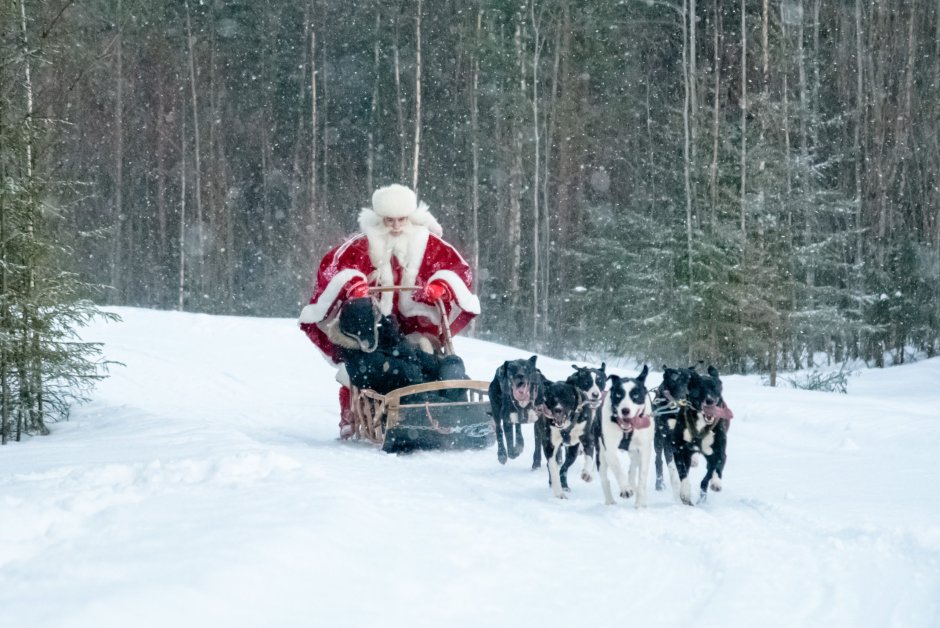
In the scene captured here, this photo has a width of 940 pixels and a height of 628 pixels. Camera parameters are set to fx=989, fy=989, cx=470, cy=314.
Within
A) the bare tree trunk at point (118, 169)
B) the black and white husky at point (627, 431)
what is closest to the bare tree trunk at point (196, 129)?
the bare tree trunk at point (118, 169)

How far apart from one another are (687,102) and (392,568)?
1437cm

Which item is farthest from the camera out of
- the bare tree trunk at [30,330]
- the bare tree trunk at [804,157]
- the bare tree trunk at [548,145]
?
the bare tree trunk at [548,145]

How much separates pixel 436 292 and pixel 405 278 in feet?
1.66

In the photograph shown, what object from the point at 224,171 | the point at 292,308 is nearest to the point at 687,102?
the point at 292,308

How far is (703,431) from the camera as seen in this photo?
208 inches

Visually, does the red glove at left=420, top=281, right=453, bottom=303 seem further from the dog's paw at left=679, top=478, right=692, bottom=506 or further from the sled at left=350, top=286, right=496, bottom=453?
the dog's paw at left=679, top=478, right=692, bottom=506

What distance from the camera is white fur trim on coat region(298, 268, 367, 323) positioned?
8.07 m

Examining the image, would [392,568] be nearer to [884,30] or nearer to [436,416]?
[436,416]

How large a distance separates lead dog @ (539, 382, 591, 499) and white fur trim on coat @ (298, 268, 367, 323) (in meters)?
2.75

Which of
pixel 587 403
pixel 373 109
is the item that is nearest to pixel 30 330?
pixel 587 403

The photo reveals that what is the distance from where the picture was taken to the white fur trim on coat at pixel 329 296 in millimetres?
8070

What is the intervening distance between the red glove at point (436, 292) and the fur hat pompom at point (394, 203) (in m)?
0.68

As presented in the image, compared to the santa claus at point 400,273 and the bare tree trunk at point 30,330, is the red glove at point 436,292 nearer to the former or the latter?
the santa claus at point 400,273

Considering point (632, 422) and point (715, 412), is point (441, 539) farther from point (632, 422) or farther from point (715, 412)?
point (715, 412)
